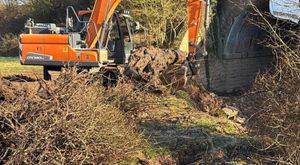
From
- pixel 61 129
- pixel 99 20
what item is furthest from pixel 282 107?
pixel 99 20

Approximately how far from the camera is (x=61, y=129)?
528 cm

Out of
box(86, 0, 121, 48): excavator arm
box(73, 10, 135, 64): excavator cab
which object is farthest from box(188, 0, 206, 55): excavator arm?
box(86, 0, 121, 48): excavator arm

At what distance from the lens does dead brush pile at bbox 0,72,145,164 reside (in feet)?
16.8

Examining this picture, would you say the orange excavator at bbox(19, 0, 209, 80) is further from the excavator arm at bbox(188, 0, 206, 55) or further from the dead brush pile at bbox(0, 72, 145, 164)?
the dead brush pile at bbox(0, 72, 145, 164)

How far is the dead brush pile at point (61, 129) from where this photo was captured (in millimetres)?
5133

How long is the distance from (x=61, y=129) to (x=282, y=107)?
8.54ft

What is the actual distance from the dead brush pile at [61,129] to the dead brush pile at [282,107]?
5.63 feet

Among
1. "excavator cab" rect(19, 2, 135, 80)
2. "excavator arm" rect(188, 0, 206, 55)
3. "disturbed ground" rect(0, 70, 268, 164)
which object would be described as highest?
"excavator arm" rect(188, 0, 206, 55)

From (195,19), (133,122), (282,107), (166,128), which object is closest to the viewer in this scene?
(282,107)

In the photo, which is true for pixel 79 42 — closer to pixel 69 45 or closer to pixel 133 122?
pixel 69 45

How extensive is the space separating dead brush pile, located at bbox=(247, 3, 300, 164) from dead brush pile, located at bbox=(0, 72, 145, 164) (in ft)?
5.63

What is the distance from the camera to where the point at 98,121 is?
5738 mm

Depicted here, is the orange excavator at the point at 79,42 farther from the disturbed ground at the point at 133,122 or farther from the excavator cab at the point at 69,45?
the disturbed ground at the point at 133,122

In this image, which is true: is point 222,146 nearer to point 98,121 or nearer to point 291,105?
point 291,105
